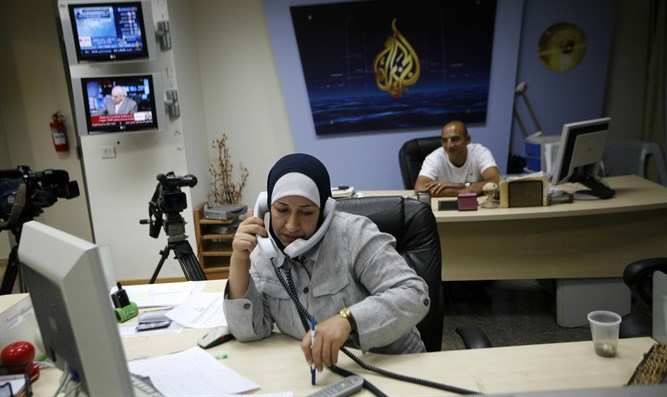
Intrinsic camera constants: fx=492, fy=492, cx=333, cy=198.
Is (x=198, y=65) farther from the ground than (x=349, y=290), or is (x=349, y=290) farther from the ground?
(x=198, y=65)

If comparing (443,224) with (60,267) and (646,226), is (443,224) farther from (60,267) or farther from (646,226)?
(60,267)

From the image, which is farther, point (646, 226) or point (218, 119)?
point (218, 119)

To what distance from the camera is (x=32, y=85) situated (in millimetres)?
4129

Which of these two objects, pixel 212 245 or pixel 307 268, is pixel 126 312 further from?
pixel 212 245

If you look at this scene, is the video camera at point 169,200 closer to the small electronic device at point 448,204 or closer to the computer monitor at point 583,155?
the small electronic device at point 448,204

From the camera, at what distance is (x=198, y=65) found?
4.17m

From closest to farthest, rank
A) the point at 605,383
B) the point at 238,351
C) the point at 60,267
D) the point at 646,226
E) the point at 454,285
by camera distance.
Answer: the point at 60,267 < the point at 605,383 < the point at 238,351 < the point at 646,226 < the point at 454,285

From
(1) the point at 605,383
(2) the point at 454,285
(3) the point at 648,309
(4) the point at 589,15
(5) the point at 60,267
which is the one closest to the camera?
(5) the point at 60,267

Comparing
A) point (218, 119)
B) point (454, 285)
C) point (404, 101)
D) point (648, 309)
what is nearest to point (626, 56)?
point (404, 101)

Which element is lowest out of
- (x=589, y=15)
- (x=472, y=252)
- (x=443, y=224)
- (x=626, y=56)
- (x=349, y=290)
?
(x=472, y=252)

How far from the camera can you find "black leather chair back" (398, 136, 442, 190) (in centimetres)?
352

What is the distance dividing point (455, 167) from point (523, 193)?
71cm

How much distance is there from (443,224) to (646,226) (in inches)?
44.4

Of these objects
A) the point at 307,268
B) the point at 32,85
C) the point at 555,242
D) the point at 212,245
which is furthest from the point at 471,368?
the point at 32,85
